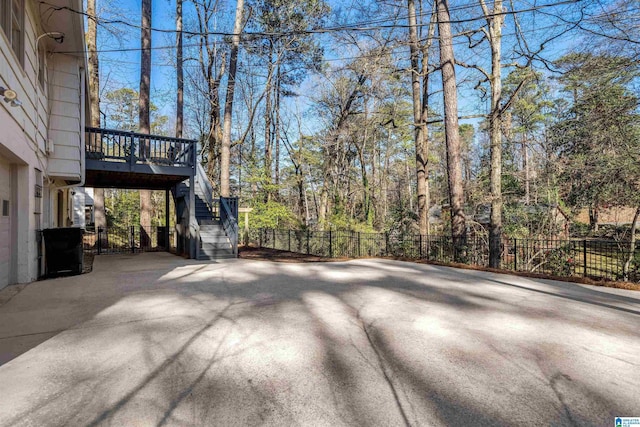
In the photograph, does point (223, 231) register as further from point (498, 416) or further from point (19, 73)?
point (498, 416)

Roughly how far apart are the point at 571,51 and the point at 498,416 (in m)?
9.32

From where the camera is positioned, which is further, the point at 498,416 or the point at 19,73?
the point at 19,73

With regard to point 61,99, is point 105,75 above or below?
above

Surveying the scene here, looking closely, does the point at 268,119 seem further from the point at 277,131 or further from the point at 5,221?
the point at 5,221

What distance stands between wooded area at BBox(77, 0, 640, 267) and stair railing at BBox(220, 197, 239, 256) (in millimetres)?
3131

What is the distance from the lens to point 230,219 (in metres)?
10.6

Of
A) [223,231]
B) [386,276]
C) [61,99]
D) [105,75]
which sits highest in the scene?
[105,75]

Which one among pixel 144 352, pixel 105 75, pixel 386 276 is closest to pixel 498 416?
pixel 144 352

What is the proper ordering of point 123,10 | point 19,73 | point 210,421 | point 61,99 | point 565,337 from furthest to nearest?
point 123,10
point 61,99
point 19,73
point 565,337
point 210,421

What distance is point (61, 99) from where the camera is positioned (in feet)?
25.5

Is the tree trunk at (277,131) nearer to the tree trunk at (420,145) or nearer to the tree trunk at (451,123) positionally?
the tree trunk at (420,145)

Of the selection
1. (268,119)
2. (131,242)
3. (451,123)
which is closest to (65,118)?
(131,242)

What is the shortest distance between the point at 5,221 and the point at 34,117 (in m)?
2.11

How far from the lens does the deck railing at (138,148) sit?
8953 mm
